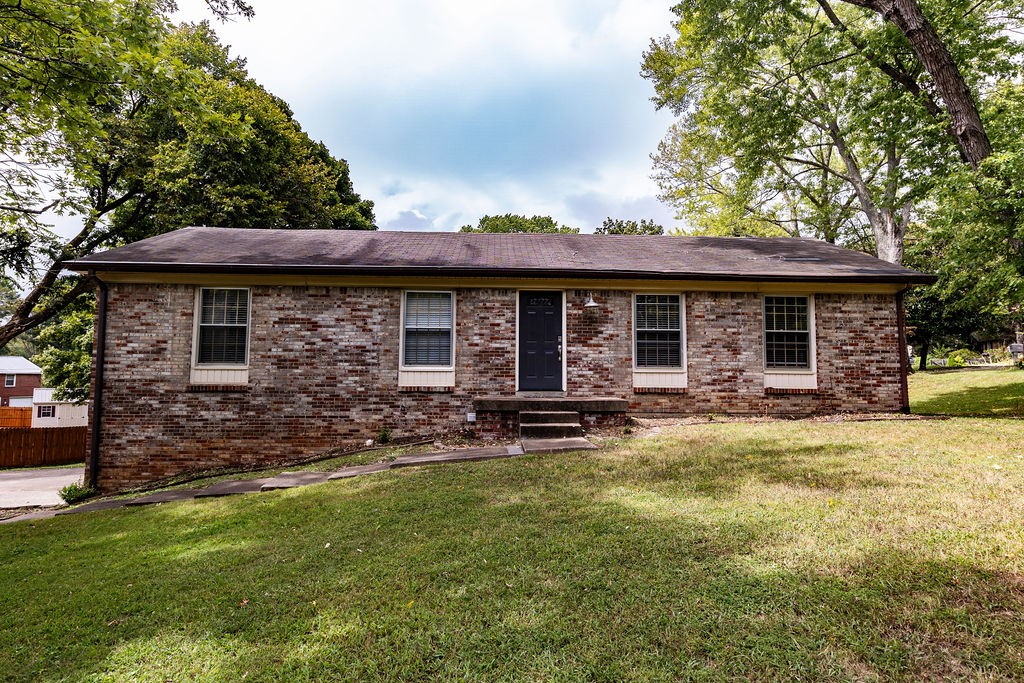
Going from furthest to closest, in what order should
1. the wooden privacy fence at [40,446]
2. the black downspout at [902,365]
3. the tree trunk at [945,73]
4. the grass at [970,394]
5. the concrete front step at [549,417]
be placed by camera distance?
the wooden privacy fence at [40,446] < the grass at [970,394] < the tree trunk at [945,73] < the black downspout at [902,365] < the concrete front step at [549,417]

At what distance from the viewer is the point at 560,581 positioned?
3238 millimetres

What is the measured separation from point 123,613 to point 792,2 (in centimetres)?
2001

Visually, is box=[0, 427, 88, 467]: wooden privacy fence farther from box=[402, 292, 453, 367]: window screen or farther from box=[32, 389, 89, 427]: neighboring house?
box=[402, 292, 453, 367]: window screen

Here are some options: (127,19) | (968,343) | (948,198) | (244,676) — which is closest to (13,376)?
(127,19)

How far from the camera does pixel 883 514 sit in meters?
4.11

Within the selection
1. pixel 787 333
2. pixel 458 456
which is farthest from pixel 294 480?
pixel 787 333

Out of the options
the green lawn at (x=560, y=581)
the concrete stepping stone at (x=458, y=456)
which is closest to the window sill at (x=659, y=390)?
the concrete stepping stone at (x=458, y=456)

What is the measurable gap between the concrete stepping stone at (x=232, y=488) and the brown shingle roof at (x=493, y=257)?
409 cm

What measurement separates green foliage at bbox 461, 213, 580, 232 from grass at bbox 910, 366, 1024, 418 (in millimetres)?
25284

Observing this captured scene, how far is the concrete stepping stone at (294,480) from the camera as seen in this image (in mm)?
6840

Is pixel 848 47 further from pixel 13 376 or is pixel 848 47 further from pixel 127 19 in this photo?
pixel 13 376

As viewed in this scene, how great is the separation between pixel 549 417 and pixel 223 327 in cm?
684

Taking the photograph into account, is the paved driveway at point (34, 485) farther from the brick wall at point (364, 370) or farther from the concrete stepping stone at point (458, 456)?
the concrete stepping stone at point (458, 456)

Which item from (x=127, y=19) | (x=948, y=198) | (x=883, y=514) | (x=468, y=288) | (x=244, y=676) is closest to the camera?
(x=244, y=676)
